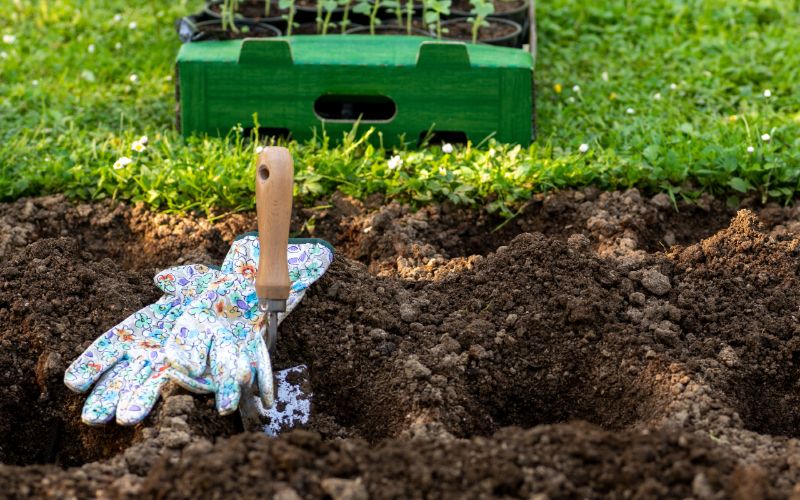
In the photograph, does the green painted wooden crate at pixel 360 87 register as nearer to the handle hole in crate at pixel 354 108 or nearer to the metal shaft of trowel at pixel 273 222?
the handle hole in crate at pixel 354 108

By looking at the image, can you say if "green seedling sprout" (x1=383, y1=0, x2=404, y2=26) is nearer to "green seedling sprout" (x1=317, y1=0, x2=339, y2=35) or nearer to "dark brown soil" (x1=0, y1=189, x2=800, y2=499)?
"green seedling sprout" (x1=317, y1=0, x2=339, y2=35)

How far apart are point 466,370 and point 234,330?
2.12 ft

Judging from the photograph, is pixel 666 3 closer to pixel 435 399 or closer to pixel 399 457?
pixel 435 399

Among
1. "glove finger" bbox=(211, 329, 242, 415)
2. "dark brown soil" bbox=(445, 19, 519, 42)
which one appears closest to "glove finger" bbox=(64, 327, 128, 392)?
"glove finger" bbox=(211, 329, 242, 415)

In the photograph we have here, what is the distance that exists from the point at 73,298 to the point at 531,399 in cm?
134

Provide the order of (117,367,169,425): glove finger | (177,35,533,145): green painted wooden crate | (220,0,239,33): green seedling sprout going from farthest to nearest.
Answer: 1. (220,0,239,33): green seedling sprout
2. (177,35,533,145): green painted wooden crate
3. (117,367,169,425): glove finger

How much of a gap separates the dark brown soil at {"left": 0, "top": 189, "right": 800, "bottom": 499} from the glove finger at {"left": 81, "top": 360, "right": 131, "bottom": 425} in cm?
7

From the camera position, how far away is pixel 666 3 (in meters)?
6.00

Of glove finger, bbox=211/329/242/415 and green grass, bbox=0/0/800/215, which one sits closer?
glove finger, bbox=211/329/242/415

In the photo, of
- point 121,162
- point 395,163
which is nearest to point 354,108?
point 395,163

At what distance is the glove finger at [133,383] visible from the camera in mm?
2912

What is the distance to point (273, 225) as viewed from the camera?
296cm

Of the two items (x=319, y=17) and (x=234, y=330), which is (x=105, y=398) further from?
(x=319, y=17)

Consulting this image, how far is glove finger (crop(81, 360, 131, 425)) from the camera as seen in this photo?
115 inches
